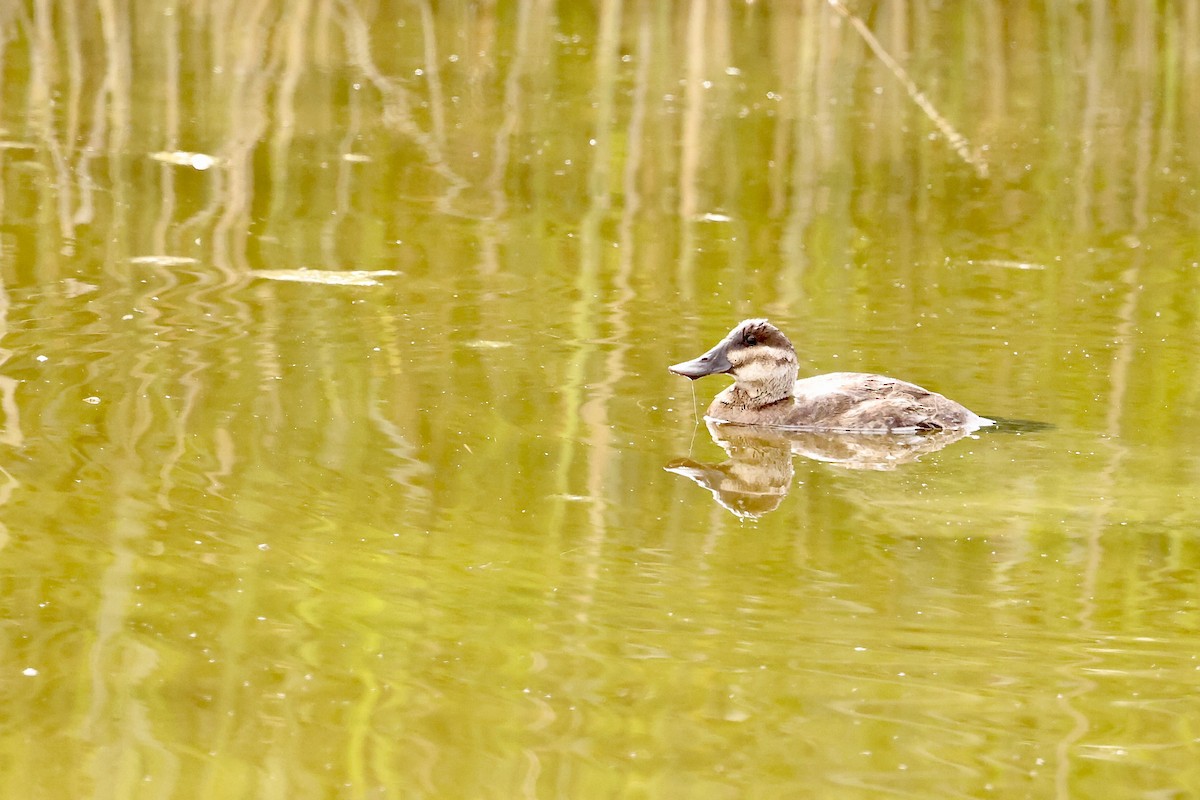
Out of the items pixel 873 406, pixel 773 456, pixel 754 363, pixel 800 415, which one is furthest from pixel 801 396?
pixel 773 456

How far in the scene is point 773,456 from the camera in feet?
24.2

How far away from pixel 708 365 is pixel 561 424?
86 centimetres

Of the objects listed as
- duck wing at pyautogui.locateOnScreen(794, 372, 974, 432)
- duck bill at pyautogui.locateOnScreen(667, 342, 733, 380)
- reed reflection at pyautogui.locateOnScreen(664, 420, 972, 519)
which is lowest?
reed reflection at pyautogui.locateOnScreen(664, 420, 972, 519)

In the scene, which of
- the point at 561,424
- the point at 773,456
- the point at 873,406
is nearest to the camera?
the point at 561,424

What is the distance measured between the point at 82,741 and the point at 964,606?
239 centimetres

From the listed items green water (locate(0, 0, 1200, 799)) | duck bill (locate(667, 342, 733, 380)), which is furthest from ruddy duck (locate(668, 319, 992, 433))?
green water (locate(0, 0, 1200, 799))

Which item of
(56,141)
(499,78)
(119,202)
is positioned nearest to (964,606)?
(119,202)

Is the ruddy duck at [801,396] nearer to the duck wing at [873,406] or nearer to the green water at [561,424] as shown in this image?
the duck wing at [873,406]

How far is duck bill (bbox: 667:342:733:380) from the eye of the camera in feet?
25.6

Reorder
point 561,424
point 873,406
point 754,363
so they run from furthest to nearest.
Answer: point 754,363 → point 873,406 → point 561,424

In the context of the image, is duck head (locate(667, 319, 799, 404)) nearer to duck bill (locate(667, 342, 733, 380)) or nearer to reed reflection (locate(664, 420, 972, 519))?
duck bill (locate(667, 342, 733, 380))

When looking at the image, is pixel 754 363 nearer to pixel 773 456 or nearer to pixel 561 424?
pixel 773 456

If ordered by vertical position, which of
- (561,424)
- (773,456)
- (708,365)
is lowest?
(773,456)

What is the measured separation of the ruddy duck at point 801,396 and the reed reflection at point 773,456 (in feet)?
0.13
